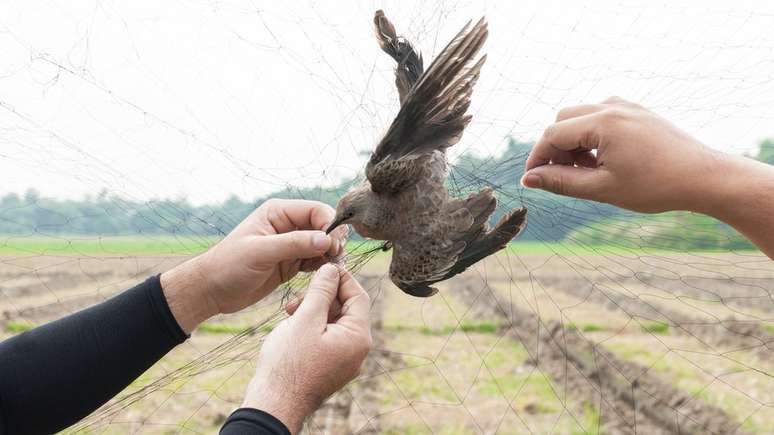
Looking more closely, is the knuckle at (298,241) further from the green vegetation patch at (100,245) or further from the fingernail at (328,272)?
the green vegetation patch at (100,245)

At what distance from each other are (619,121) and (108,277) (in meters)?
1.32

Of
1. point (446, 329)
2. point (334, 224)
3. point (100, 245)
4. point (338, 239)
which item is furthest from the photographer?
point (446, 329)

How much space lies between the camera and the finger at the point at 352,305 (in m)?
0.85

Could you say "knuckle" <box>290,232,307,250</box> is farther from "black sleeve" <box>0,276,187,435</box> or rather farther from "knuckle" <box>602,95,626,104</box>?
"knuckle" <box>602,95,626,104</box>

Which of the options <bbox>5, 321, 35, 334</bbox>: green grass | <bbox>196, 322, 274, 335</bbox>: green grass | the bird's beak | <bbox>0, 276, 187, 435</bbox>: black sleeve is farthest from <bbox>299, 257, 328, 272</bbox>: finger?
<bbox>5, 321, 35, 334</bbox>: green grass

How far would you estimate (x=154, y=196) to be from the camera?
1100mm

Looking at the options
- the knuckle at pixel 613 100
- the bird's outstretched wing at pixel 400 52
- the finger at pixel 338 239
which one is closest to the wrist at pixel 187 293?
the finger at pixel 338 239

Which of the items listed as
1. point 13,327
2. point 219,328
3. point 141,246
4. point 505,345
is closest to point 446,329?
point 505,345

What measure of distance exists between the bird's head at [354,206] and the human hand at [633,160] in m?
0.26

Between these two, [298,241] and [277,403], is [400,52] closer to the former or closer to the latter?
[298,241]

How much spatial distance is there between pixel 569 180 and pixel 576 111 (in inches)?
4.1

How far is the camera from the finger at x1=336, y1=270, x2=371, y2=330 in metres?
0.85

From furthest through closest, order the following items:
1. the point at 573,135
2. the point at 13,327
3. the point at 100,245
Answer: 1. the point at 13,327
2. the point at 100,245
3. the point at 573,135

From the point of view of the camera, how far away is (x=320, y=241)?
0.92m
